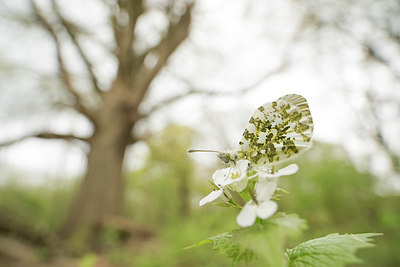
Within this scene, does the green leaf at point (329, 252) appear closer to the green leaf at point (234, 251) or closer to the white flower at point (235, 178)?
the green leaf at point (234, 251)

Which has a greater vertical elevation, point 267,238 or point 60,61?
point 60,61

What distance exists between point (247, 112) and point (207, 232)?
5.83 m

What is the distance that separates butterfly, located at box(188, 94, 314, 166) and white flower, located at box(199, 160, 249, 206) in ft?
0.25

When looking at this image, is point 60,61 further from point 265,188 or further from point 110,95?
point 265,188

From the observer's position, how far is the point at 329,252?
24.2 inches

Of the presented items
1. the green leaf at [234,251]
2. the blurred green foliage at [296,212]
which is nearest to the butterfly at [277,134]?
the green leaf at [234,251]

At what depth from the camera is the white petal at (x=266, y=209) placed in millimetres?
524

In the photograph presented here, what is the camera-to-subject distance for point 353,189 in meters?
6.14

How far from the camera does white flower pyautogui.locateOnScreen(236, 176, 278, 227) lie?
534mm

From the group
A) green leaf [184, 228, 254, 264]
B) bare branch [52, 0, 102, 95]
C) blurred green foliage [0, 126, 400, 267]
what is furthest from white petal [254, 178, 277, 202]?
bare branch [52, 0, 102, 95]

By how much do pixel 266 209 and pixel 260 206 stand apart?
0.03 meters

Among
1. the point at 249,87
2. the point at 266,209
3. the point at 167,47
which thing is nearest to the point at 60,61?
the point at 167,47

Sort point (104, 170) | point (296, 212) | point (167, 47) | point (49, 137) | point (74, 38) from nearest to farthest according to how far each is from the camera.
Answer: point (49, 137)
point (296, 212)
point (74, 38)
point (104, 170)
point (167, 47)

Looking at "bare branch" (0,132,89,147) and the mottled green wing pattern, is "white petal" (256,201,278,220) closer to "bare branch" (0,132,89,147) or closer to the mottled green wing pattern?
the mottled green wing pattern
